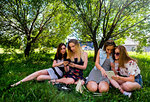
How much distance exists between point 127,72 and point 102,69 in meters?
0.63

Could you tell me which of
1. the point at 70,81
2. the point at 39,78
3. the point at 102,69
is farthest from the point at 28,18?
the point at 102,69

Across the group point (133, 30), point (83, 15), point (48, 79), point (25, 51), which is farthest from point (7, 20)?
point (133, 30)

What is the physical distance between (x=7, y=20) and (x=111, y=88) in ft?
23.2

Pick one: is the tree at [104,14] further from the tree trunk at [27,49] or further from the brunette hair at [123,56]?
the brunette hair at [123,56]

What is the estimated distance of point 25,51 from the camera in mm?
7723

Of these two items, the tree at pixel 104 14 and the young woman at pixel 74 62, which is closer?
the young woman at pixel 74 62

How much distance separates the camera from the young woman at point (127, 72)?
297 centimetres

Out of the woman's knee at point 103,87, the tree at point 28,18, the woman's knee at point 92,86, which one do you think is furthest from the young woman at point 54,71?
the tree at point 28,18

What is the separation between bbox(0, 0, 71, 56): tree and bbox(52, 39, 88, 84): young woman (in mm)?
3777

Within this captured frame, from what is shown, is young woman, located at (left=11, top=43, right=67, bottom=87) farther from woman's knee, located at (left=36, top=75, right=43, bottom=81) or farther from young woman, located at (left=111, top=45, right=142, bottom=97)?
young woman, located at (left=111, top=45, right=142, bottom=97)

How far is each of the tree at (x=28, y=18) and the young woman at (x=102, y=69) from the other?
176 inches

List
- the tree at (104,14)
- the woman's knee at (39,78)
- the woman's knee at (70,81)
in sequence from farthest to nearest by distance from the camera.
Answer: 1. the tree at (104,14)
2. the woman's knee at (39,78)
3. the woman's knee at (70,81)

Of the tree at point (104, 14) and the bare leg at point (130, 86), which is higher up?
the tree at point (104, 14)

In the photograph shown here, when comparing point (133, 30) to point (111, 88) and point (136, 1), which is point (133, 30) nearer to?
point (136, 1)
